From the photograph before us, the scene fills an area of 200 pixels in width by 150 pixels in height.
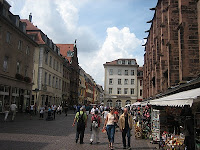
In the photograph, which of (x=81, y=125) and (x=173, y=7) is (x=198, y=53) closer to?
(x=173, y=7)

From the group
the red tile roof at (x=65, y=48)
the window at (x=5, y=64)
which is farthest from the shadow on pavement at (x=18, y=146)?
the red tile roof at (x=65, y=48)

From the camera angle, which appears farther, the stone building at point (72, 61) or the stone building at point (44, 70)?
the stone building at point (72, 61)

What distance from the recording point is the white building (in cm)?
6894

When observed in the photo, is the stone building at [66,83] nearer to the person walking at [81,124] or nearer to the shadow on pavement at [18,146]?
the person walking at [81,124]

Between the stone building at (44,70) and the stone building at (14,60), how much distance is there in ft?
11.1

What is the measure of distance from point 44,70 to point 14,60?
11450 millimetres

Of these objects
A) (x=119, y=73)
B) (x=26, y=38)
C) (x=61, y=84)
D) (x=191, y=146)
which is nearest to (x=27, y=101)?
(x=26, y=38)

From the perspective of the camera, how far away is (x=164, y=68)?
2556cm

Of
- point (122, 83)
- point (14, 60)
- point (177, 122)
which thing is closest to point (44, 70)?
point (14, 60)

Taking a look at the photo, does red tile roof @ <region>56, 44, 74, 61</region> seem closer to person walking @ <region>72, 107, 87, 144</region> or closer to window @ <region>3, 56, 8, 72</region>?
window @ <region>3, 56, 8, 72</region>

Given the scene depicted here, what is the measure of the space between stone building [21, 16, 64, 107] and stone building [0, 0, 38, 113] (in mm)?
3394

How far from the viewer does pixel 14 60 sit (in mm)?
27188

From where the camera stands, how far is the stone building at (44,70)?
37.2 m

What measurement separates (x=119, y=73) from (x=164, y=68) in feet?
148
